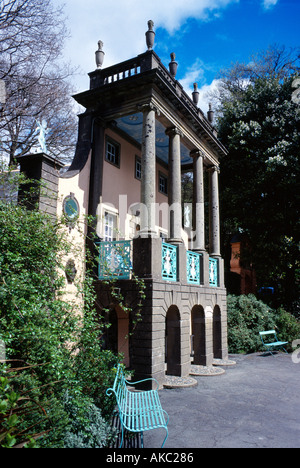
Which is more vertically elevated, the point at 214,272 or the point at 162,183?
the point at 162,183

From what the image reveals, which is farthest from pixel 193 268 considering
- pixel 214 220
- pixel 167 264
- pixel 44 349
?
pixel 44 349

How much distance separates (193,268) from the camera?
12.1m

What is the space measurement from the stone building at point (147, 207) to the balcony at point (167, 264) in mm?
31

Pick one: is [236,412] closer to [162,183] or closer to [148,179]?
[148,179]

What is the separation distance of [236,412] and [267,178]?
1419cm

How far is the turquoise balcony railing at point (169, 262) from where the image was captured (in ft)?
33.4

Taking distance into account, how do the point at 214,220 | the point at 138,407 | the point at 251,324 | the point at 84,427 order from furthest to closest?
the point at 251,324 → the point at 214,220 → the point at 138,407 → the point at 84,427

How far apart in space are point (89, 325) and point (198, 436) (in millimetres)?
2468

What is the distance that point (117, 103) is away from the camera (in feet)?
37.2

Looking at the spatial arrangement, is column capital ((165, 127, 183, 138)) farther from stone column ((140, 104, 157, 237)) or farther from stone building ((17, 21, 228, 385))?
stone column ((140, 104, 157, 237))

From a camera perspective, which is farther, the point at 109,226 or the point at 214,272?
the point at 214,272

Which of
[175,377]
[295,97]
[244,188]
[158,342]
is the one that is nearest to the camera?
[158,342]
